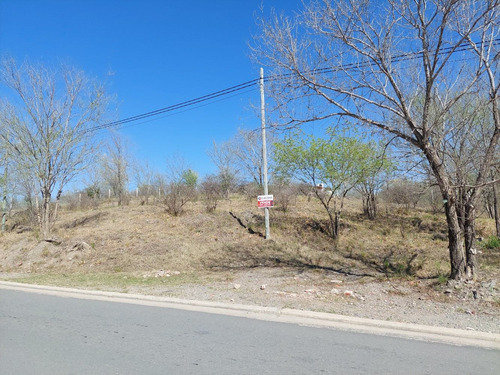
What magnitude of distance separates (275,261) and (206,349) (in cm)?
789

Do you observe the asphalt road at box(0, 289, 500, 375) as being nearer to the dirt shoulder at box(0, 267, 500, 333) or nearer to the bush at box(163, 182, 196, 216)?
the dirt shoulder at box(0, 267, 500, 333)

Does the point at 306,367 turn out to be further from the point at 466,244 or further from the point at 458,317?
the point at 466,244

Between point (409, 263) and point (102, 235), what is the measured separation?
1274 centimetres

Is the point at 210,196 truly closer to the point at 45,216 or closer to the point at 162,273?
the point at 45,216

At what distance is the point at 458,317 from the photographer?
5.58 metres

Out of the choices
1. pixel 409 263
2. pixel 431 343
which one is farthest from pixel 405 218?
pixel 431 343

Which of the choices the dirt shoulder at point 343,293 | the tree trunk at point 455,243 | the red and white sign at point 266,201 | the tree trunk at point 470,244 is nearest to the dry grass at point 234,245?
the dirt shoulder at point 343,293

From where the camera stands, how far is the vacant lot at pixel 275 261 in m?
6.70

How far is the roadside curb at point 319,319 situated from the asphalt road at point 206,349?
0.26 meters

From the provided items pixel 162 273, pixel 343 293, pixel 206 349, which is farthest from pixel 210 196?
pixel 206 349

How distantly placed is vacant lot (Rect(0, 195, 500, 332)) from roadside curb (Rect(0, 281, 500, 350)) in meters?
0.40

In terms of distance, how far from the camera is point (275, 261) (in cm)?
1199

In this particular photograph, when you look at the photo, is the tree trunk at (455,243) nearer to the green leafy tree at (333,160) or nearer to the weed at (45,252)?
the green leafy tree at (333,160)

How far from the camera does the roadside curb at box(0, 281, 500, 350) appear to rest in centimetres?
462
